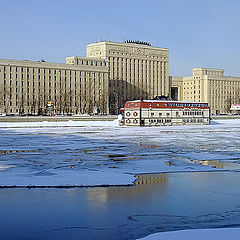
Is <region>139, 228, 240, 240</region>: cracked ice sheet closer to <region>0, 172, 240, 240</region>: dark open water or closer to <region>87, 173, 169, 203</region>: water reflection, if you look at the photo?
<region>0, 172, 240, 240</region>: dark open water

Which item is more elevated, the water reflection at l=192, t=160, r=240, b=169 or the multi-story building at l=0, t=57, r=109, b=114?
the multi-story building at l=0, t=57, r=109, b=114

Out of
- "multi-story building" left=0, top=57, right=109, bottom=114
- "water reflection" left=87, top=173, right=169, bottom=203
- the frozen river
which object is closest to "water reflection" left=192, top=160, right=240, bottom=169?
the frozen river

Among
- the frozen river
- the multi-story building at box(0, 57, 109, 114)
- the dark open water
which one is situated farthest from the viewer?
the multi-story building at box(0, 57, 109, 114)

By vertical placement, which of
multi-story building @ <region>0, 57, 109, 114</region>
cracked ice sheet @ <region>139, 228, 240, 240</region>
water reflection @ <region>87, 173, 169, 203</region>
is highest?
multi-story building @ <region>0, 57, 109, 114</region>

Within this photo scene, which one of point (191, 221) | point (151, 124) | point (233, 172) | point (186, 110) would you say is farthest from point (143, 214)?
point (186, 110)

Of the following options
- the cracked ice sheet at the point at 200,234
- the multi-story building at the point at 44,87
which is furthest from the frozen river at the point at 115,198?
the multi-story building at the point at 44,87

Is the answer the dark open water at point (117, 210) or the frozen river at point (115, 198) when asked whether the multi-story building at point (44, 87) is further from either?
the dark open water at point (117, 210)

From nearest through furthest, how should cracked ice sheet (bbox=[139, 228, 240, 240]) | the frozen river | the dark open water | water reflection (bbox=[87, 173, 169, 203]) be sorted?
cracked ice sheet (bbox=[139, 228, 240, 240]) < the dark open water < the frozen river < water reflection (bbox=[87, 173, 169, 203])

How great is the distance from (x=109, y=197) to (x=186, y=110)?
77.0m

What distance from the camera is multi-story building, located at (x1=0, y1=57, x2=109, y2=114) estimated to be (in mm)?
174250

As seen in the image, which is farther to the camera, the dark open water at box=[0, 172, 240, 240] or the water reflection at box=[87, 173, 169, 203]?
the water reflection at box=[87, 173, 169, 203]

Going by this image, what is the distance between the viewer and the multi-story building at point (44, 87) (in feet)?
572

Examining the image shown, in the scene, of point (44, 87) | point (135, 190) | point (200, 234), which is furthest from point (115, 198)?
point (44, 87)

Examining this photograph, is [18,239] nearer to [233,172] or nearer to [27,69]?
[233,172]
